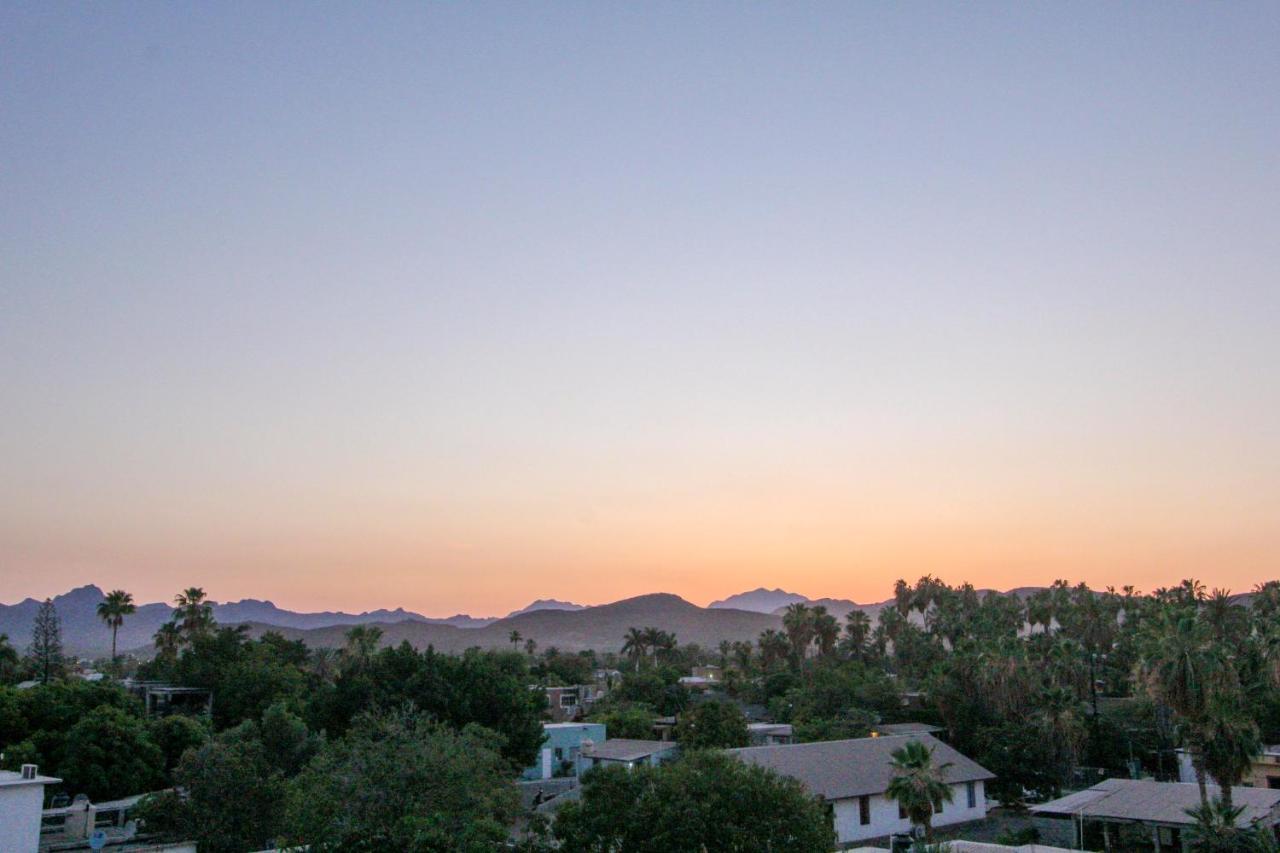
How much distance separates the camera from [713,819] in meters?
26.6

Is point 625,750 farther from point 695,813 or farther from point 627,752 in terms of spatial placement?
point 695,813

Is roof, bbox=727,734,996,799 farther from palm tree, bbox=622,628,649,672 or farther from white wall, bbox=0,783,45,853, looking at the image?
palm tree, bbox=622,628,649,672

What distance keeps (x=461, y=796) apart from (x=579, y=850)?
374cm

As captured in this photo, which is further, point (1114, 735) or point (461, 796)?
point (1114, 735)

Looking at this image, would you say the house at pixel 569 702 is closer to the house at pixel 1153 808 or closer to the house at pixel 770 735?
the house at pixel 770 735

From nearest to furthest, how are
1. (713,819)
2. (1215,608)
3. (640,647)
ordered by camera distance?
(713,819) → (1215,608) → (640,647)

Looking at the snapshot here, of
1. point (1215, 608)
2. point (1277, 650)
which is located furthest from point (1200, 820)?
point (1215, 608)

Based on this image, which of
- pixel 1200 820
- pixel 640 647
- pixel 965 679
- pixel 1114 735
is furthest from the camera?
pixel 640 647

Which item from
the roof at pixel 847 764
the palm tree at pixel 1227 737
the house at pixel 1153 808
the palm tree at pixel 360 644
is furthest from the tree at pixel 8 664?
the palm tree at pixel 1227 737

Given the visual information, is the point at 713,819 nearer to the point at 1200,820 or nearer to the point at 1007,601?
the point at 1200,820

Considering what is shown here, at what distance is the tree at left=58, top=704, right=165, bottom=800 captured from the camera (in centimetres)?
4659

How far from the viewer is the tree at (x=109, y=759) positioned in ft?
153

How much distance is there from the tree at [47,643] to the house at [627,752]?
5712 centimetres

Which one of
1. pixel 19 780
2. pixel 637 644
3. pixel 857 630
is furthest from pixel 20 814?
pixel 637 644
